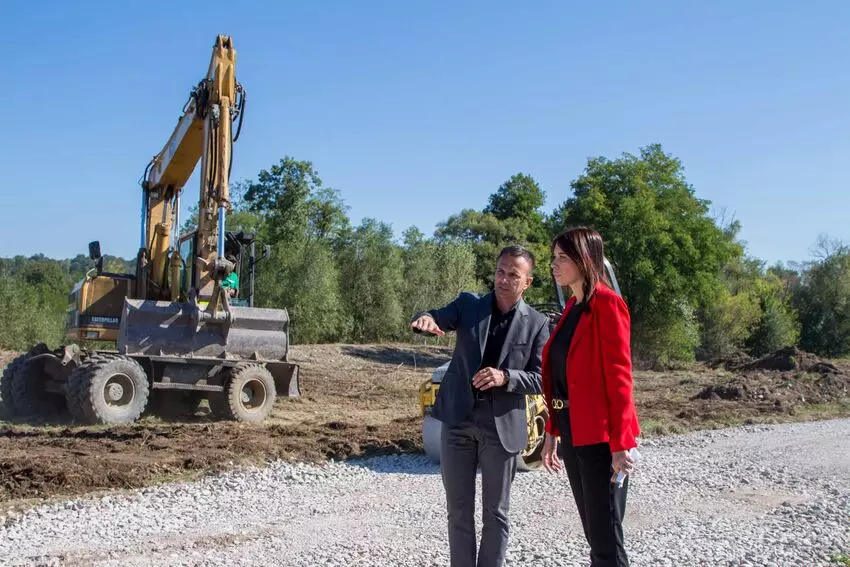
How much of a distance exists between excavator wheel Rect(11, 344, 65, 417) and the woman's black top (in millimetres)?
11023

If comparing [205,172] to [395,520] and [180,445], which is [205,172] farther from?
[395,520]

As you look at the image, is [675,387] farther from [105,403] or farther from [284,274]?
[284,274]

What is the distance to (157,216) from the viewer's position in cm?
1498

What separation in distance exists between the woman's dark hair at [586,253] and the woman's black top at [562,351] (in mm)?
106

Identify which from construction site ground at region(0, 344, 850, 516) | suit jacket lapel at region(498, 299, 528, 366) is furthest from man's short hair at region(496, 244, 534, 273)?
construction site ground at region(0, 344, 850, 516)

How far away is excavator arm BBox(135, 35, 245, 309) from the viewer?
12.7m

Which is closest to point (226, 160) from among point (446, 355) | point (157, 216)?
point (157, 216)

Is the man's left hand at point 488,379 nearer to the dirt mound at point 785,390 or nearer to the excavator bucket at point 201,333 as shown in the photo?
the excavator bucket at point 201,333

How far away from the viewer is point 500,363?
161 inches

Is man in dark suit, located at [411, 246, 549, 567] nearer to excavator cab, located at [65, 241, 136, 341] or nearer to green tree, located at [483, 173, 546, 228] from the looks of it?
excavator cab, located at [65, 241, 136, 341]

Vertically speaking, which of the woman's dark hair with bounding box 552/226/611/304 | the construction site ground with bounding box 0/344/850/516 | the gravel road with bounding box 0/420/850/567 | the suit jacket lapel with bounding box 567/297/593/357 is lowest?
the gravel road with bounding box 0/420/850/567

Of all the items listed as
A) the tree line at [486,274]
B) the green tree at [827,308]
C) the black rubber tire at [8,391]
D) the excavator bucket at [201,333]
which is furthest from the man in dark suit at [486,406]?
the green tree at [827,308]

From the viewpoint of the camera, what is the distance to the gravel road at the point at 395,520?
548 centimetres

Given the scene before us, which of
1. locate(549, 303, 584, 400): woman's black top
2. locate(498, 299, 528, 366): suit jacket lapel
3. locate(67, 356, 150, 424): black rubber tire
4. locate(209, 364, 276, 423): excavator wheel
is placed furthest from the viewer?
locate(209, 364, 276, 423): excavator wheel
